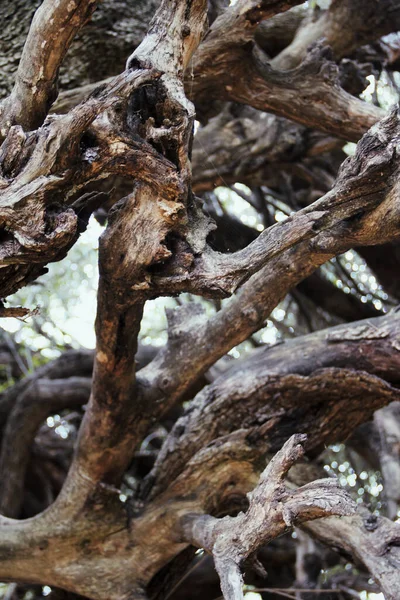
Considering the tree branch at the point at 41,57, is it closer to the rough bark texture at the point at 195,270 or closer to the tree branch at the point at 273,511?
the rough bark texture at the point at 195,270

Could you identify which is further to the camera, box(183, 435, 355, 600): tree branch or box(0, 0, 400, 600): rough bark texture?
box(0, 0, 400, 600): rough bark texture

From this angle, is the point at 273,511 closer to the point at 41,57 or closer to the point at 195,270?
the point at 195,270

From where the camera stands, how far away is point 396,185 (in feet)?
6.42

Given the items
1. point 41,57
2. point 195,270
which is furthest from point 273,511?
point 41,57

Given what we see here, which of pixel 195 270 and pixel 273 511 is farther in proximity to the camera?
pixel 195 270

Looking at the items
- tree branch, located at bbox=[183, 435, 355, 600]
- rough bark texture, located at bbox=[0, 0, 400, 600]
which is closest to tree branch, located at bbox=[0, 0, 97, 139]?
rough bark texture, located at bbox=[0, 0, 400, 600]

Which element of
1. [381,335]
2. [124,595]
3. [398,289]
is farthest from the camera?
[398,289]

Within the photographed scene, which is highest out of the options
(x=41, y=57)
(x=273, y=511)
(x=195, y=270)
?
(x=41, y=57)

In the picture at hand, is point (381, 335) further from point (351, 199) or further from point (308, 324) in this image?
point (308, 324)

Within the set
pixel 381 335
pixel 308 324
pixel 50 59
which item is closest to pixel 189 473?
pixel 381 335

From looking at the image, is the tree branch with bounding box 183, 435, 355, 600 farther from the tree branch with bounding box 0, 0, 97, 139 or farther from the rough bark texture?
the tree branch with bounding box 0, 0, 97, 139

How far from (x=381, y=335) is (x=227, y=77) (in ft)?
4.13

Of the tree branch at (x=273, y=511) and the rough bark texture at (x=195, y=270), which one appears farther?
the rough bark texture at (x=195, y=270)

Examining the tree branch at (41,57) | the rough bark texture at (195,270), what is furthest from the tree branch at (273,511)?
the tree branch at (41,57)
